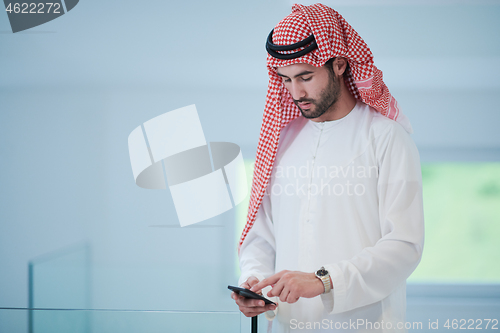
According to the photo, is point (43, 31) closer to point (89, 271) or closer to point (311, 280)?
point (89, 271)

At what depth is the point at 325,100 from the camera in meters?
1.20

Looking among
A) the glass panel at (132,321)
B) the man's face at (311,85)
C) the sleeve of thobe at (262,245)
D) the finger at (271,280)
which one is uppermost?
the man's face at (311,85)

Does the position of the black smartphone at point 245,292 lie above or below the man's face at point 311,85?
below

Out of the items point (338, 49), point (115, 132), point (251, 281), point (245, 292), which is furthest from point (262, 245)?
point (115, 132)

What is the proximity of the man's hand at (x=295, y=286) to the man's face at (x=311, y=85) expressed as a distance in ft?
1.50

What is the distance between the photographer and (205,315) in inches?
56.8

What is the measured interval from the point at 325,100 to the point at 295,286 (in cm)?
53

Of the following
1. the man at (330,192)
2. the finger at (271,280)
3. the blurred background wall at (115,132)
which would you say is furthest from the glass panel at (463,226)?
the finger at (271,280)

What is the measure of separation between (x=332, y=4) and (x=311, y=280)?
110cm

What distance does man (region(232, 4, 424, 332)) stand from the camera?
3.52 feet

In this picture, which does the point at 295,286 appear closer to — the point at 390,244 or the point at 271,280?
the point at 271,280

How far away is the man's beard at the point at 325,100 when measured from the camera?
3.90ft

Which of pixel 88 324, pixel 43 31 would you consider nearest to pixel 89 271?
pixel 88 324

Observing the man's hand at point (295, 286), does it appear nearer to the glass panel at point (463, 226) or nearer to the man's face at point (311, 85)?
the man's face at point (311, 85)
